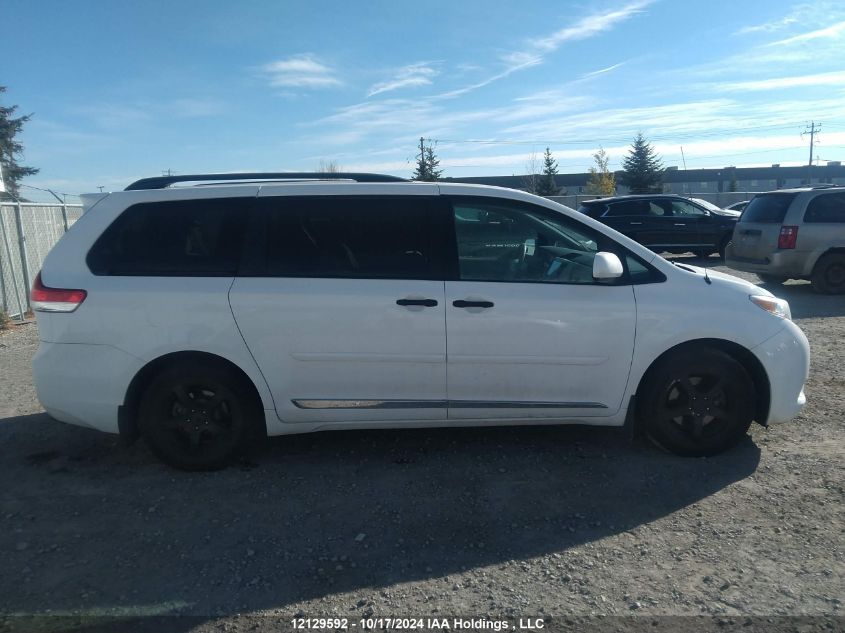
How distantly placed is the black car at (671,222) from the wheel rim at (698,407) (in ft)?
45.0

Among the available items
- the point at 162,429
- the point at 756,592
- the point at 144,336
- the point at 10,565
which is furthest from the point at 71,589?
the point at 756,592

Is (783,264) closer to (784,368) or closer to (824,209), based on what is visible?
(824,209)

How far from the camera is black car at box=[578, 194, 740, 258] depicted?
1769cm

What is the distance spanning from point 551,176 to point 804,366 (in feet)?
156

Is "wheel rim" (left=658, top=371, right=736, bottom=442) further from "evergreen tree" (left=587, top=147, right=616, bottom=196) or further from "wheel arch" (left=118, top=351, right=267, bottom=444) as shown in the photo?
"evergreen tree" (left=587, top=147, right=616, bottom=196)

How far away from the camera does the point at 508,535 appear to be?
365cm

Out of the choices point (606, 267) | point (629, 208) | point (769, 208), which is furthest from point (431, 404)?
point (629, 208)

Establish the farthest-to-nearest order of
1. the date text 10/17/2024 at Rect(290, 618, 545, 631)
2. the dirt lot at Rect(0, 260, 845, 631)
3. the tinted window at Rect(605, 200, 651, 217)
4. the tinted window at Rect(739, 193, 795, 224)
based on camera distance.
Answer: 1. the tinted window at Rect(605, 200, 651, 217)
2. the tinted window at Rect(739, 193, 795, 224)
3. the dirt lot at Rect(0, 260, 845, 631)
4. the date text 10/17/2024 at Rect(290, 618, 545, 631)

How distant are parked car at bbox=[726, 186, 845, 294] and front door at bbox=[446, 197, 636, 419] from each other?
8269 millimetres

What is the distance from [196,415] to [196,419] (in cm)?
3

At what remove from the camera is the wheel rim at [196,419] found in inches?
174

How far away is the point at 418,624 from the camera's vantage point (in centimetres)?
292

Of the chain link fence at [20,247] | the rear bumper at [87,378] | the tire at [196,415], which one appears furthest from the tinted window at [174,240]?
the chain link fence at [20,247]

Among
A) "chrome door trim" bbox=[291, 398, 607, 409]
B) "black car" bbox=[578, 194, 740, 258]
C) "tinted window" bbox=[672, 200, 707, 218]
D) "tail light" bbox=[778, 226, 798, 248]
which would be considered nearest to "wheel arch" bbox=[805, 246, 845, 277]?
"tail light" bbox=[778, 226, 798, 248]
